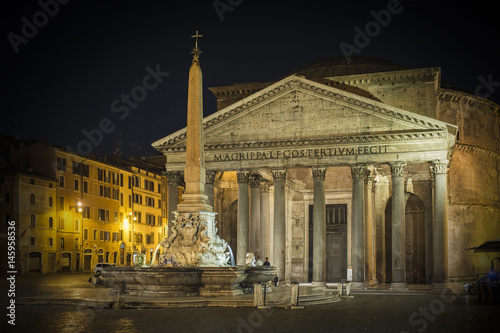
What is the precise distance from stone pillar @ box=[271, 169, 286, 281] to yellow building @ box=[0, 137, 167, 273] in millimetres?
14335

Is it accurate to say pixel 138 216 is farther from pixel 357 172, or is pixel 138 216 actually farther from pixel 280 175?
pixel 357 172

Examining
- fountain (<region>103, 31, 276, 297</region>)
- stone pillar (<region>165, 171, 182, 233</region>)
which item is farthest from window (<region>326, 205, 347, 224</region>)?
fountain (<region>103, 31, 276, 297</region>)

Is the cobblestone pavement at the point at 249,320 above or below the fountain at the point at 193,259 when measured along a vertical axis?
below

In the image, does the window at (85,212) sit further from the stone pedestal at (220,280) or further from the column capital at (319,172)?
the stone pedestal at (220,280)

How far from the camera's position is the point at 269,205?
3653 centimetres

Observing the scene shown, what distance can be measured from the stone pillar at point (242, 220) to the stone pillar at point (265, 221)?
2526mm

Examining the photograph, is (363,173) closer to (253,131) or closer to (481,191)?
(253,131)

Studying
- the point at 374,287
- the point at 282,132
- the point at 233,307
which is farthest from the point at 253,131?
the point at 233,307

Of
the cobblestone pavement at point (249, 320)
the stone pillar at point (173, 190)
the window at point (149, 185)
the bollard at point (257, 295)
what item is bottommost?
the cobblestone pavement at point (249, 320)

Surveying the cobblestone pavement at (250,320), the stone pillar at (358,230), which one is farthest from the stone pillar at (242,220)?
the cobblestone pavement at (250,320)

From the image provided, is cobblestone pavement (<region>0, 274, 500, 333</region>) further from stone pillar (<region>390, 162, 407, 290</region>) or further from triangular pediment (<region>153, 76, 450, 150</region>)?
triangular pediment (<region>153, 76, 450, 150</region>)

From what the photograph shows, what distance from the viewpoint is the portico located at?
97.0ft

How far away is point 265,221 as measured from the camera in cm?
3538

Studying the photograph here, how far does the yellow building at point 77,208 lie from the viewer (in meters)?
43.6
